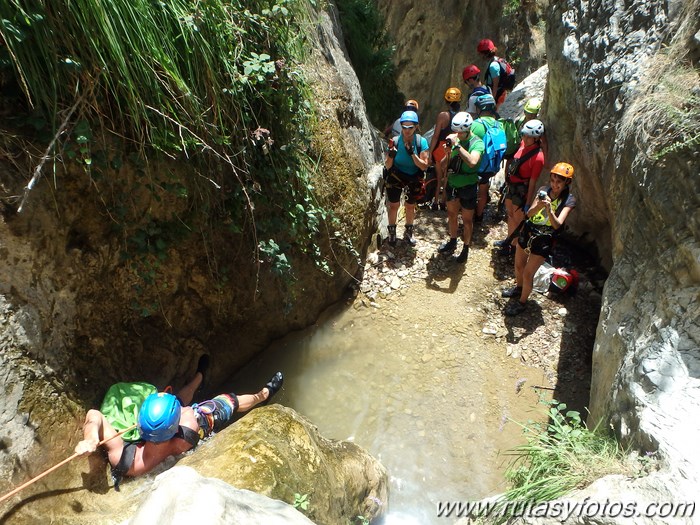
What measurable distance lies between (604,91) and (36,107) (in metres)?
5.14

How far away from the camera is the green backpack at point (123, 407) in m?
3.26

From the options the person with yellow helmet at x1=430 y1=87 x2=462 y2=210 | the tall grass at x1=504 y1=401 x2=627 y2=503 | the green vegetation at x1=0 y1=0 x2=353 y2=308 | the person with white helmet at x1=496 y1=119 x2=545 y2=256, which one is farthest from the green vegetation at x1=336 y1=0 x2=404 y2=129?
the tall grass at x1=504 y1=401 x2=627 y2=503

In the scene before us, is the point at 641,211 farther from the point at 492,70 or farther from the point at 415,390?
the point at 492,70

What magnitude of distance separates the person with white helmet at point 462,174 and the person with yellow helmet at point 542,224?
0.88m

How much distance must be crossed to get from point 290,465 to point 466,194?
12.8ft

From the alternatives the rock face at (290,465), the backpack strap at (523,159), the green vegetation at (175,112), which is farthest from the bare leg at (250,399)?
the backpack strap at (523,159)

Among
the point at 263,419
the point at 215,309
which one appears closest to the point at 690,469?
the point at 263,419

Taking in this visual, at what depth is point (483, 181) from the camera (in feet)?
20.1

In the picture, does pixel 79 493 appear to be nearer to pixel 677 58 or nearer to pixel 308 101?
pixel 308 101

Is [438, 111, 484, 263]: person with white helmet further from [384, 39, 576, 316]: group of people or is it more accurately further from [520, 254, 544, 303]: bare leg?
[520, 254, 544, 303]: bare leg

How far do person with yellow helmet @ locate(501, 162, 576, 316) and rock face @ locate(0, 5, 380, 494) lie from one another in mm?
1982

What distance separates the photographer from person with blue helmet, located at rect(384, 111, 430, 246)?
5.34 m

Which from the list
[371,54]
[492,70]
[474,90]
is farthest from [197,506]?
[371,54]

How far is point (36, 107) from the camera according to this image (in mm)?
2674
